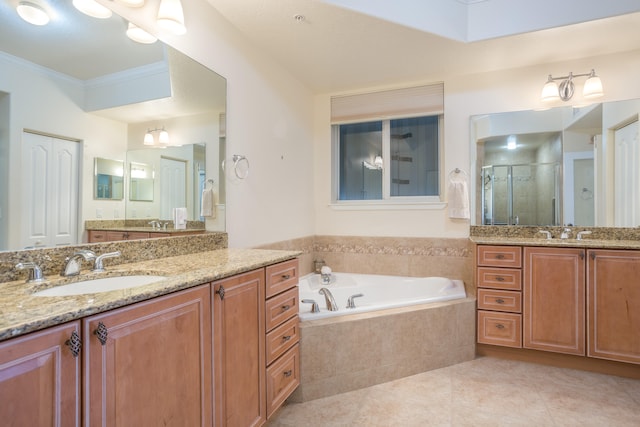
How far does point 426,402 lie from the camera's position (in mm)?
1990

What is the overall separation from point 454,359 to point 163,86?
2633mm

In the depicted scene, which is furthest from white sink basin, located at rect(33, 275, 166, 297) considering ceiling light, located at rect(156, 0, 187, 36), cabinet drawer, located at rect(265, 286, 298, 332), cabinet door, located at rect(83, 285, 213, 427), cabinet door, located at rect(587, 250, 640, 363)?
cabinet door, located at rect(587, 250, 640, 363)

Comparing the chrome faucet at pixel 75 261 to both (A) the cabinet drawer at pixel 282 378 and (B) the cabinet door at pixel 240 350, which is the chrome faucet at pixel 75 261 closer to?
(B) the cabinet door at pixel 240 350

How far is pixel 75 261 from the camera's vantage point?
4.09ft

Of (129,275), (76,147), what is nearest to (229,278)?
(129,275)

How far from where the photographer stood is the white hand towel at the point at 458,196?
9.89 ft

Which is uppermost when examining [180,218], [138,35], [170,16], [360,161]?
[170,16]

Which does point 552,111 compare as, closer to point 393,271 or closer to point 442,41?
point 442,41

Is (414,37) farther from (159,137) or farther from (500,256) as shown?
(159,137)

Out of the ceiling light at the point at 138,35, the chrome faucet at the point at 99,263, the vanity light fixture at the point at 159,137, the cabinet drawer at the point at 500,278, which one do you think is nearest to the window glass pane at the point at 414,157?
the cabinet drawer at the point at 500,278

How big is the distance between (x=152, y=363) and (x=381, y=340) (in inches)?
61.9

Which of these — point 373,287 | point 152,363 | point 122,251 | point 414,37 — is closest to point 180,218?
point 122,251

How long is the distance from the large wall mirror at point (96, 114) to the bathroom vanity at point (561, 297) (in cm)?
210

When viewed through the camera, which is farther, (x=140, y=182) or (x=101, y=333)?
(x=140, y=182)
